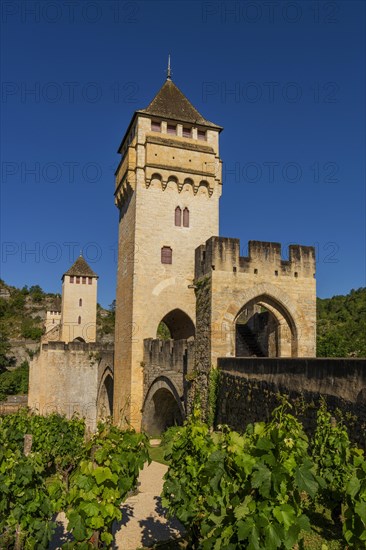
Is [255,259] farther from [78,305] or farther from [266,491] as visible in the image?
[78,305]

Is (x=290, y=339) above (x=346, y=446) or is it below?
above

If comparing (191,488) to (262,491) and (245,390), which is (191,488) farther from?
(245,390)

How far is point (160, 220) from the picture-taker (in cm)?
2077

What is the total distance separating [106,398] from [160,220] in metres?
12.4

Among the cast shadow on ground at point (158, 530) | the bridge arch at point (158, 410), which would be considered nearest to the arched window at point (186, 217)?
the bridge arch at point (158, 410)

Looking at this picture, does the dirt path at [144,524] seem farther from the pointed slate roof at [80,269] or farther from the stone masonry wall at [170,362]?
the pointed slate roof at [80,269]

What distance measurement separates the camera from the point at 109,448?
6.00m

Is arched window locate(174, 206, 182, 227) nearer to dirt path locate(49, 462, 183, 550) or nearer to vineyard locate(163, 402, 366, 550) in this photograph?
dirt path locate(49, 462, 183, 550)

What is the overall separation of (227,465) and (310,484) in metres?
0.91

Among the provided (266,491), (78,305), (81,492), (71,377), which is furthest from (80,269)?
(266,491)

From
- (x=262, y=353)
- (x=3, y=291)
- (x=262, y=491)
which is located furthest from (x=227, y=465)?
(x=3, y=291)

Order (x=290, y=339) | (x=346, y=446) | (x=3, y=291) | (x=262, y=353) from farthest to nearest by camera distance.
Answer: (x=3, y=291) → (x=262, y=353) → (x=290, y=339) → (x=346, y=446)

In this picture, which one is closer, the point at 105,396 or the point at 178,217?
the point at 178,217

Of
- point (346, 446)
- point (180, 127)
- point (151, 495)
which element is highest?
point (180, 127)
